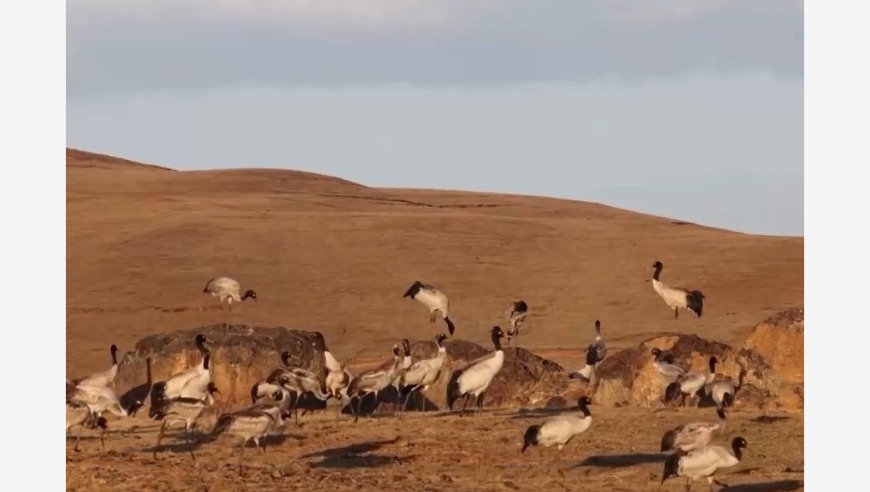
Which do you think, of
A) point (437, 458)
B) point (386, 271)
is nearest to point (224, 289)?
point (386, 271)

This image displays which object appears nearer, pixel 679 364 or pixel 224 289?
pixel 679 364

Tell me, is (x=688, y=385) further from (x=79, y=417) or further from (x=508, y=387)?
(x=79, y=417)

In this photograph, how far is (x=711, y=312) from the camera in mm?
36000

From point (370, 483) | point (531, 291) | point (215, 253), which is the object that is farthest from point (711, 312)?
point (370, 483)

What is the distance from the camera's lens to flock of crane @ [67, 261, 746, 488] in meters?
18.4

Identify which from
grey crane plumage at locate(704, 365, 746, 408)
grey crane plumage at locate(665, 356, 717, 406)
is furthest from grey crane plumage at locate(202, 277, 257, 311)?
grey crane plumage at locate(704, 365, 746, 408)

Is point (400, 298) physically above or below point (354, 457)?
above

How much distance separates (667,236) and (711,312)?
10.9 metres

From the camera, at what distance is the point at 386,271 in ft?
129

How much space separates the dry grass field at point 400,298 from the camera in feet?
59.9

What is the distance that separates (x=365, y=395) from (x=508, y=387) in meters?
2.39

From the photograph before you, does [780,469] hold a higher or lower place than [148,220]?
lower

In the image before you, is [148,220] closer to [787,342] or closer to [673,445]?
[787,342]

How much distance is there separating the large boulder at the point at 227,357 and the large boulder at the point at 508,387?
55.4 inches
